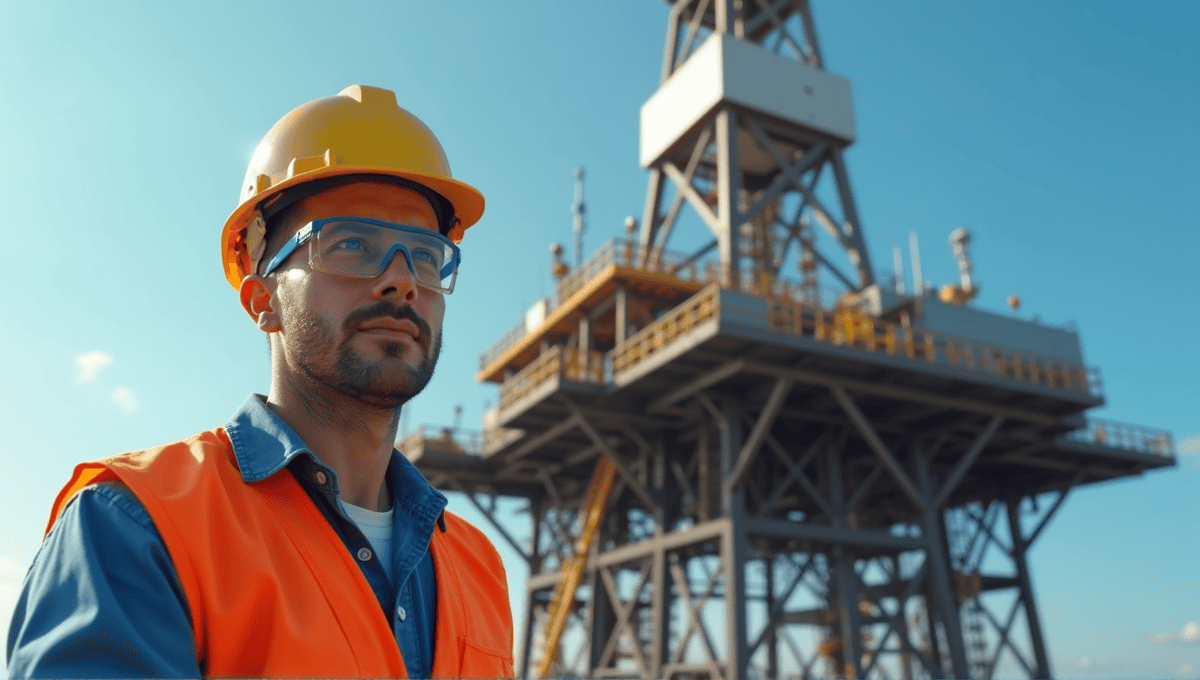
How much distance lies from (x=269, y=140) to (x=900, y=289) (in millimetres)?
26244

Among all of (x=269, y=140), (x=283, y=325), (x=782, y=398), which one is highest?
(x=782, y=398)

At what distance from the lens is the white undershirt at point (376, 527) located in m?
2.45

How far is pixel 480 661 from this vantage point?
2.47 metres

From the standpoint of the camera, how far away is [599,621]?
27.2m

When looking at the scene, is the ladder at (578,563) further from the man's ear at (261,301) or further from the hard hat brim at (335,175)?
the man's ear at (261,301)

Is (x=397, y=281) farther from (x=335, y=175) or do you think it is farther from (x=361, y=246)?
(x=335, y=175)

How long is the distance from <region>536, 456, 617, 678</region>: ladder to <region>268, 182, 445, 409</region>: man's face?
79.5 feet

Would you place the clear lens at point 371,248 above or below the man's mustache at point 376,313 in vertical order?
above

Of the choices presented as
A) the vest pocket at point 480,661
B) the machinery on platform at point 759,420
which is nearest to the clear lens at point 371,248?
the vest pocket at point 480,661

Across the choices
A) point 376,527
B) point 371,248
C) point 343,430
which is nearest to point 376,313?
point 371,248

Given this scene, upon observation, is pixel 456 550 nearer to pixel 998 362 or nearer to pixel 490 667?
pixel 490 667

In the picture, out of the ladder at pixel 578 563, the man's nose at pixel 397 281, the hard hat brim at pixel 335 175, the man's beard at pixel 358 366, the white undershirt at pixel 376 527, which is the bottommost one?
the white undershirt at pixel 376 527

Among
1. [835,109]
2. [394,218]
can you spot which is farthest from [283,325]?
[835,109]

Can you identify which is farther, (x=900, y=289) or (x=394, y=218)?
(x=900, y=289)
